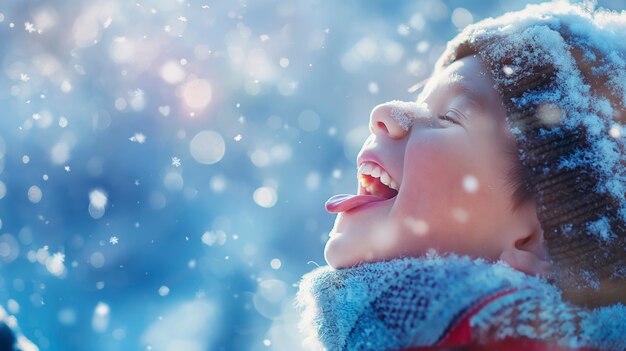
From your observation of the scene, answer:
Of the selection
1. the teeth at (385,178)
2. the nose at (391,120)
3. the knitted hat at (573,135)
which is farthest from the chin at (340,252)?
the knitted hat at (573,135)

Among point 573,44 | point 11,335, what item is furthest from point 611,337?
point 11,335

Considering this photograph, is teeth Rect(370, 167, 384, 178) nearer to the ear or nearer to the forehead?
the forehead

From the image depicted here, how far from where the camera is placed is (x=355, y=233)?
1249 mm

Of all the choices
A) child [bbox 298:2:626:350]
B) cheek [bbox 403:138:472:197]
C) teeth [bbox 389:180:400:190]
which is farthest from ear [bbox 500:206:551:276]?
teeth [bbox 389:180:400:190]

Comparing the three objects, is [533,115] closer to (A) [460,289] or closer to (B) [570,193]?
(B) [570,193]

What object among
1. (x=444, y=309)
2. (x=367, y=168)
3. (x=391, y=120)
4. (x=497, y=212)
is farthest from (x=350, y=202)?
(x=444, y=309)

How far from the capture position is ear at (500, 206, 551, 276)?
42.4 inches

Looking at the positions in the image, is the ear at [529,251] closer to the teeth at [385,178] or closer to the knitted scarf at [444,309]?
the knitted scarf at [444,309]

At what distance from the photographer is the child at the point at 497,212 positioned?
3.04 feet

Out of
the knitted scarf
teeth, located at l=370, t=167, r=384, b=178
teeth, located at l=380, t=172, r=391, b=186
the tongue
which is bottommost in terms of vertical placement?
the knitted scarf

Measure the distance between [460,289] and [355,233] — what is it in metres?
0.38

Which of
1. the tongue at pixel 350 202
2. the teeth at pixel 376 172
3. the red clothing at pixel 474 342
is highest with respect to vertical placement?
the teeth at pixel 376 172

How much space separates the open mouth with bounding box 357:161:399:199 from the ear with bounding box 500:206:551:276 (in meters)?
0.30

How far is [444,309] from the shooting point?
2.93 ft
